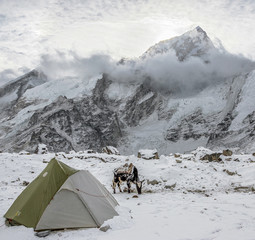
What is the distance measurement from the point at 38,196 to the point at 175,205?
5.86 m

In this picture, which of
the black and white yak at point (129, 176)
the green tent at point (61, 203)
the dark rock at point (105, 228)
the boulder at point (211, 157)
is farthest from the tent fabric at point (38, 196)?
the boulder at point (211, 157)

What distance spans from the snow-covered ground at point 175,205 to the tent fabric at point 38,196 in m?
0.38

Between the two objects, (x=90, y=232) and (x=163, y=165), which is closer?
(x=90, y=232)

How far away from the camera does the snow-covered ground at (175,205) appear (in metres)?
7.36

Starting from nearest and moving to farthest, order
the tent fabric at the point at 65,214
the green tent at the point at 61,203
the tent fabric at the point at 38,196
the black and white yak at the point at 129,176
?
the tent fabric at the point at 65,214
the green tent at the point at 61,203
the tent fabric at the point at 38,196
the black and white yak at the point at 129,176

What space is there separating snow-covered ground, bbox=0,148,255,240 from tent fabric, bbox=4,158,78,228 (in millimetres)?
377

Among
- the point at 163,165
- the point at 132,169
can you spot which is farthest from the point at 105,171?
the point at 132,169

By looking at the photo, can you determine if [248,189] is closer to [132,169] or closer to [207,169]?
[207,169]

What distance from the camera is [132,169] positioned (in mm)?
15156

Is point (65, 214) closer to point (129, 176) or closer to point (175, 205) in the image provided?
point (175, 205)

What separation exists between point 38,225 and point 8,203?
15.5 ft

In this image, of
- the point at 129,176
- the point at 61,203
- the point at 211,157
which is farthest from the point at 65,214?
the point at 211,157

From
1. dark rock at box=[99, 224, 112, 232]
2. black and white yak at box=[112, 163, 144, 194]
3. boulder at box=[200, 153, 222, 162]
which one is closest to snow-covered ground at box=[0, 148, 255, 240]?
dark rock at box=[99, 224, 112, 232]

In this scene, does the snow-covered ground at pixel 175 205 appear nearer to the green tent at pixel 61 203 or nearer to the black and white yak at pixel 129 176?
the green tent at pixel 61 203
